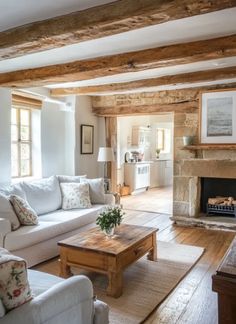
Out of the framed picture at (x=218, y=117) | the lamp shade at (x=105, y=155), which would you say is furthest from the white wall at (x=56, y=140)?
the framed picture at (x=218, y=117)

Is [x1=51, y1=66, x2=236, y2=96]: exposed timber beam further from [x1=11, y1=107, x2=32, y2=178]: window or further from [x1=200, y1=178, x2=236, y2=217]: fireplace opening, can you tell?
[x1=200, y1=178, x2=236, y2=217]: fireplace opening

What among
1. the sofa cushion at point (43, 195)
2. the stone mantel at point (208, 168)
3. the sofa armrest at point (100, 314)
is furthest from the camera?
the stone mantel at point (208, 168)

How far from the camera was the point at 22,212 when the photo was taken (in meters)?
3.46

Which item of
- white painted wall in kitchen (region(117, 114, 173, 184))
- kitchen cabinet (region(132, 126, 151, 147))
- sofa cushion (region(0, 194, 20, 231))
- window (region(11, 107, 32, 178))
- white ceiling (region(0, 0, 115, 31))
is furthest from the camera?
kitchen cabinet (region(132, 126, 151, 147))

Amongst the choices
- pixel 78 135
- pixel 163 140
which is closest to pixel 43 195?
pixel 78 135

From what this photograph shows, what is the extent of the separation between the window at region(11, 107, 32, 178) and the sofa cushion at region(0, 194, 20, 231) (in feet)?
5.55

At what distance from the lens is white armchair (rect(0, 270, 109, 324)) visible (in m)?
1.42

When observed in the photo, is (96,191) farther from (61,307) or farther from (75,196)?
(61,307)

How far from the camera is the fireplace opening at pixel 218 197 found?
509cm

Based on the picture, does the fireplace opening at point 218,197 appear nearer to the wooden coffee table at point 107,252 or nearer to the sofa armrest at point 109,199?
the sofa armrest at point 109,199

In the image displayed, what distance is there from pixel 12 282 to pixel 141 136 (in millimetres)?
7932

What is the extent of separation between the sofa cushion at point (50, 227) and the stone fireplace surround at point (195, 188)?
5.32 ft

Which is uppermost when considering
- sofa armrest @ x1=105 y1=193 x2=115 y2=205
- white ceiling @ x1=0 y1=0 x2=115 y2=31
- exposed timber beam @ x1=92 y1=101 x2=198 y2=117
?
white ceiling @ x1=0 y1=0 x2=115 y2=31

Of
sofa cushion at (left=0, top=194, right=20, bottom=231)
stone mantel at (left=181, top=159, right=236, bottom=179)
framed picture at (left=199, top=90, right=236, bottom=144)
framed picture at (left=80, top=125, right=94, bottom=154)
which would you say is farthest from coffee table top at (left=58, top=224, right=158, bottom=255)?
framed picture at (left=80, top=125, right=94, bottom=154)
